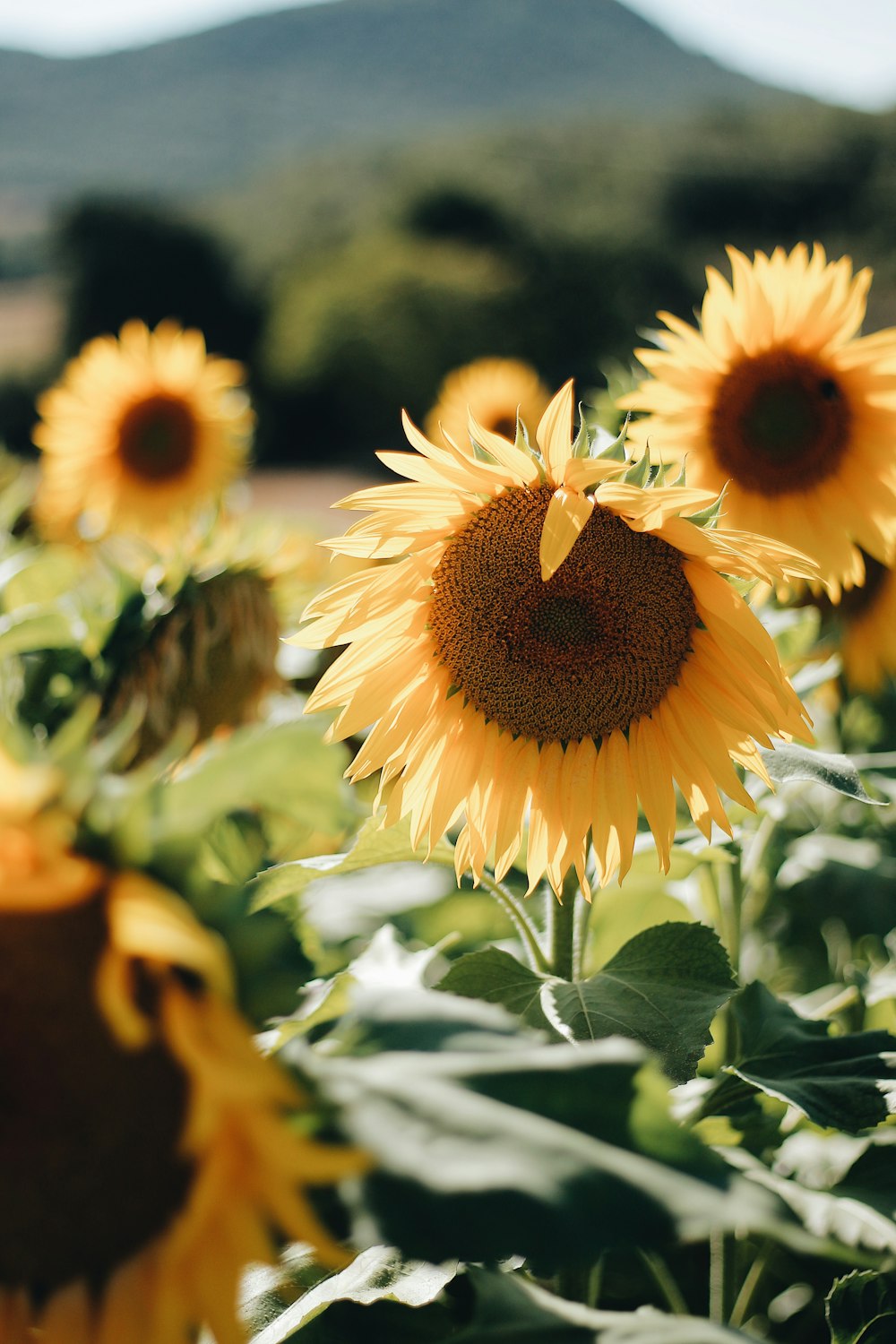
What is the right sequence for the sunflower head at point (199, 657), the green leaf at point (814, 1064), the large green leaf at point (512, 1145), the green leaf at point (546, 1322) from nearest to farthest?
the large green leaf at point (512, 1145) < the green leaf at point (546, 1322) < the green leaf at point (814, 1064) < the sunflower head at point (199, 657)

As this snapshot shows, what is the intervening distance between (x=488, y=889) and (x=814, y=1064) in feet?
0.95

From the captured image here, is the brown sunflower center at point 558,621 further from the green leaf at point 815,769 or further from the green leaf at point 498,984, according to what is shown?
the green leaf at point 498,984

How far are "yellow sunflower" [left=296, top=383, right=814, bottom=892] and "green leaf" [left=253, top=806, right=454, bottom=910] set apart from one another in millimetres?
16

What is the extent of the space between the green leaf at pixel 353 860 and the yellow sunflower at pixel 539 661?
0.05 feet

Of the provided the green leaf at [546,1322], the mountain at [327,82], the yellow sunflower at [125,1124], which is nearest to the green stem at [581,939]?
the green leaf at [546,1322]

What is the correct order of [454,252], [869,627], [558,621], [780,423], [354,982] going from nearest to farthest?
1. [354,982]
2. [558,621]
3. [780,423]
4. [869,627]
5. [454,252]

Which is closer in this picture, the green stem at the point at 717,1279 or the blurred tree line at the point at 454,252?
the green stem at the point at 717,1279

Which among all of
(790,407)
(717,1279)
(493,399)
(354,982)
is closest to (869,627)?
(790,407)

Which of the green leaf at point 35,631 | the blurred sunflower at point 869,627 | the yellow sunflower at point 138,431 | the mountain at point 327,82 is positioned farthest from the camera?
the mountain at point 327,82

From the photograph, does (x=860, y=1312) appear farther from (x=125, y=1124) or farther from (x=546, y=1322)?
(x=125, y=1124)

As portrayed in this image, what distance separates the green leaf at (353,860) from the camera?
0.65 m

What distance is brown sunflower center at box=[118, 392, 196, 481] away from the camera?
8.19 ft

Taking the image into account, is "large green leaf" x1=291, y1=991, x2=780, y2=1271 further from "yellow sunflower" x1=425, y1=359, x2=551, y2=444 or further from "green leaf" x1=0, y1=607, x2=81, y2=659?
"yellow sunflower" x1=425, y1=359, x2=551, y2=444

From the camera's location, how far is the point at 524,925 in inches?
37.4
